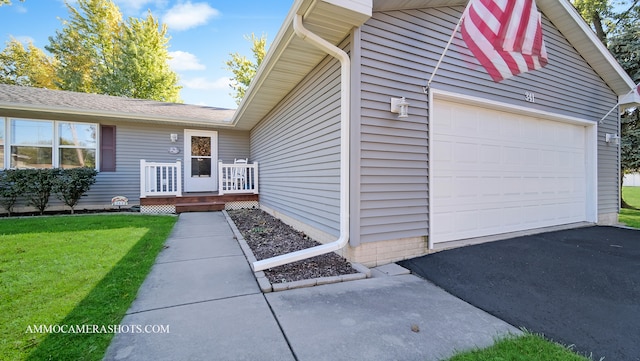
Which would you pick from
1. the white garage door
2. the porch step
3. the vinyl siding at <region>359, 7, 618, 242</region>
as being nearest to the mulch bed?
the vinyl siding at <region>359, 7, 618, 242</region>

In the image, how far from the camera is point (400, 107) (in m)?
3.54

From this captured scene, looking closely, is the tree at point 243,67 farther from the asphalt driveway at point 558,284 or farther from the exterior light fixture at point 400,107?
the asphalt driveway at point 558,284

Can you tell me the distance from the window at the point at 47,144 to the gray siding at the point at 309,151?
5.39 meters

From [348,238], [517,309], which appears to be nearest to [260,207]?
[348,238]

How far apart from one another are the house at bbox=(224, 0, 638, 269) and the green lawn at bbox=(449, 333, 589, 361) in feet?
5.62

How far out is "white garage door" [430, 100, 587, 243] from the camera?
4141 millimetres

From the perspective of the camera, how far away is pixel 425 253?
3.89 m

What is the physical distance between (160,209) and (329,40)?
20.9 ft

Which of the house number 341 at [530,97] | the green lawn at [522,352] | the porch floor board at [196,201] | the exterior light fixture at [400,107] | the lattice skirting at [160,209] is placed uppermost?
the house number 341 at [530,97]

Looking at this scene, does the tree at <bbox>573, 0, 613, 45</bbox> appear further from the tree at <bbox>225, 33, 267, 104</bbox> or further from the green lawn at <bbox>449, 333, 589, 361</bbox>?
the tree at <bbox>225, 33, 267, 104</bbox>

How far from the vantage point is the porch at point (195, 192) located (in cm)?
738

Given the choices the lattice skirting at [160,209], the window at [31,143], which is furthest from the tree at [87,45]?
the lattice skirting at [160,209]

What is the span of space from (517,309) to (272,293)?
2.18m

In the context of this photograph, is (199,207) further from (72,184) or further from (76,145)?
(76,145)
